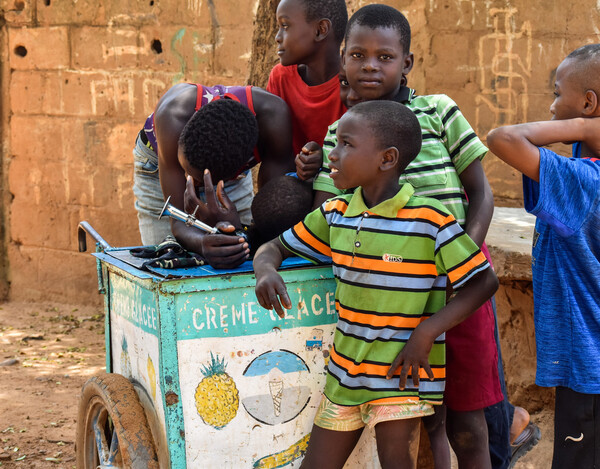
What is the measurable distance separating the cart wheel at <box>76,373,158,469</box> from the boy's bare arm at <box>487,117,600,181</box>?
4.40ft

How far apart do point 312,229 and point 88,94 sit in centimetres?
487

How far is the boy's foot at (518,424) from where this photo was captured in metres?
2.83

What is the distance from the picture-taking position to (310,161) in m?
2.50

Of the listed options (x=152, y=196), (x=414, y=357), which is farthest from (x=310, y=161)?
(x=152, y=196)

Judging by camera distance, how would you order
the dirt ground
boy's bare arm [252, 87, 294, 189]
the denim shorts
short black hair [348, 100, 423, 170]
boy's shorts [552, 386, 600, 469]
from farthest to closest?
1. the dirt ground
2. the denim shorts
3. boy's bare arm [252, 87, 294, 189]
4. boy's shorts [552, 386, 600, 469]
5. short black hair [348, 100, 423, 170]

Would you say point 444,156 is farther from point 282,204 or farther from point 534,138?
point 282,204

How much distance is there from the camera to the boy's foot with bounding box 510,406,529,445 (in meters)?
2.83

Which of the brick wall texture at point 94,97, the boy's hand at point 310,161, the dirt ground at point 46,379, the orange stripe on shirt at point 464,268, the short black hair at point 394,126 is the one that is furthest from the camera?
the brick wall texture at point 94,97

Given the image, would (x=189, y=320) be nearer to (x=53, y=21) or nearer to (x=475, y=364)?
(x=475, y=364)

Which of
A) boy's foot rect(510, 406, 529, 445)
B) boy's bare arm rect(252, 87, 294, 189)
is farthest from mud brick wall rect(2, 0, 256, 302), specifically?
boy's foot rect(510, 406, 529, 445)

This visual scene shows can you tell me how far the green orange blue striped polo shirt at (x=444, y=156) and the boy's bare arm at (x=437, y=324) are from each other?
1.00 ft

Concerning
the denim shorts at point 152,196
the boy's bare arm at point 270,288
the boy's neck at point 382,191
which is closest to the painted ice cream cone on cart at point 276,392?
the boy's bare arm at point 270,288

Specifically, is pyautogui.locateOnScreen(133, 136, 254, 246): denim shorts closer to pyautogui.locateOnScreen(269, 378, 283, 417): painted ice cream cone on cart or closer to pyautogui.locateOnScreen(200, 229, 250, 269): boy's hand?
pyautogui.locateOnScreen(200, 229, 250, 269): boy's hand

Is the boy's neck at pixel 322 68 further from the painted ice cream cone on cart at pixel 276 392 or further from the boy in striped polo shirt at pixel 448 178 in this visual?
the painted ice cream cone on cart at pixel 276 392
